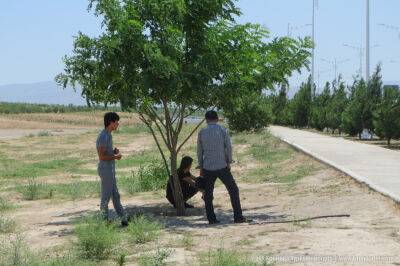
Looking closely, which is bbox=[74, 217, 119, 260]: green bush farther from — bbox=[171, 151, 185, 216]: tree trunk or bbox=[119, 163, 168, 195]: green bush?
bbox=[119, 163, 168, 195]: green bush

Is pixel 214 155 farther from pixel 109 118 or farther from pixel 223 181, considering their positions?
pixel 109 118

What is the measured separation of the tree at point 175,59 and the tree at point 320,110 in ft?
114

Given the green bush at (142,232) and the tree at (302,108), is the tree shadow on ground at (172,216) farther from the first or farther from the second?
the tree at (302,108)

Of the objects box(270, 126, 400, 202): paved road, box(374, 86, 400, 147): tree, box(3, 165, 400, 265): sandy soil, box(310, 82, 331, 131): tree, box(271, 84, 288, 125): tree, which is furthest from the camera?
box(271, 84, 288, 125): tree

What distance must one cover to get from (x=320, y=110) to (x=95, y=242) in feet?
145

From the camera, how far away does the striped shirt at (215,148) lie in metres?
10.9

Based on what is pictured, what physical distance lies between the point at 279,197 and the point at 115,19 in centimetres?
548

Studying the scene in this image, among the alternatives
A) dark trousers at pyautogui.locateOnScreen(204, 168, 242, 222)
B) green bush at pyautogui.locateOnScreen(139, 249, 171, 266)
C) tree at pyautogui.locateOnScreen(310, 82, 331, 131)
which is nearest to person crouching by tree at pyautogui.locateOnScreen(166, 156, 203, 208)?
dark trousers at pyautogui.locateOnScreen(204, 168, 242, 222)

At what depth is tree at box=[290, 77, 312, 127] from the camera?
5762 cm

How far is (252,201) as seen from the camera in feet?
47.6

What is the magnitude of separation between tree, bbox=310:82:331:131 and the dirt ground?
32.2m

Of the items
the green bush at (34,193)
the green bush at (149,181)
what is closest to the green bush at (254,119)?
the green bush at (149,181)

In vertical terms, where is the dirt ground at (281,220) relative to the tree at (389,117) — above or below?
below

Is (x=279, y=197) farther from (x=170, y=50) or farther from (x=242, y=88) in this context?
(x=170, y=50)
